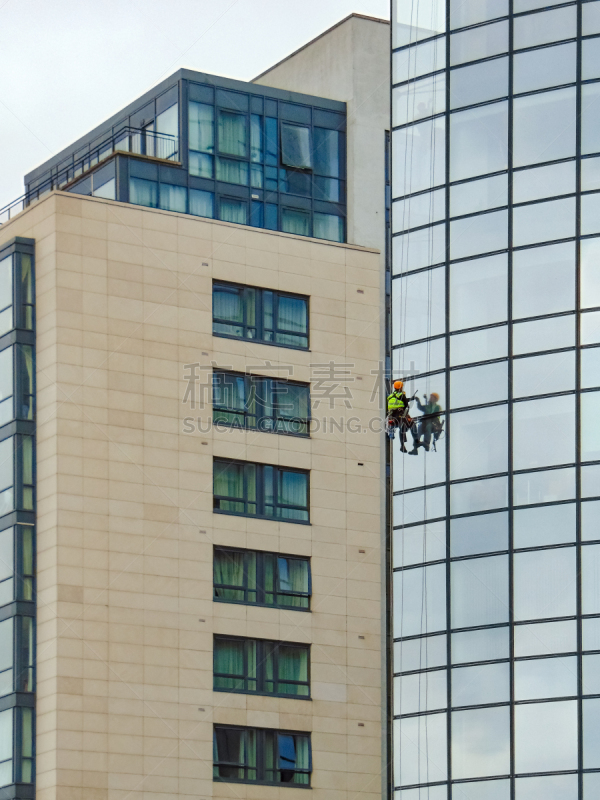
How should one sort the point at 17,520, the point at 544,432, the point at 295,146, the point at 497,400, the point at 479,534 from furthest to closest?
the point at 295,146, the point at 17,520, the point at 497,400, the point at 479,534, the point at 544,432

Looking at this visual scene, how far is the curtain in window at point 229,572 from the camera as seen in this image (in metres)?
81.4

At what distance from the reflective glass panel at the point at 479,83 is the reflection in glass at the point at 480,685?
2040 centimetres

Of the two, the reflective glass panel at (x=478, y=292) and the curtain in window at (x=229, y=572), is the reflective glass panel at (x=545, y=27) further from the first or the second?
the curtain in window at (x=229, y=572)

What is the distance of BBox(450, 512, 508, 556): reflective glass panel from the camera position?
65.2m

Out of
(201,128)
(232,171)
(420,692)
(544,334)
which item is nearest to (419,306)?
(544,334)

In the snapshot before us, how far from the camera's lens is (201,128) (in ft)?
282

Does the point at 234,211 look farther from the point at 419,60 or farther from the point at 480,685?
the point at 480,685

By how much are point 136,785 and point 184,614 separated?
7375 mm

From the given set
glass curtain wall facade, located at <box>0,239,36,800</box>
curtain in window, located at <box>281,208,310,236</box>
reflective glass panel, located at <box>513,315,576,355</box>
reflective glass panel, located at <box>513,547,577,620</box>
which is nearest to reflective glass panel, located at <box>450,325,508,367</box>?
reflective glass panel, located at <box>513,315,576,355</box>

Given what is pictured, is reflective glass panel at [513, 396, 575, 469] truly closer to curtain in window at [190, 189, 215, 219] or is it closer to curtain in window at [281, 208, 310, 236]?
curtain in window at [190, 189, 215, 219]

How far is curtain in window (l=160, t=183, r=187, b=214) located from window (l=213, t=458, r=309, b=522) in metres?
11.4

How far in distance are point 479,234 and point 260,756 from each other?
25652mm

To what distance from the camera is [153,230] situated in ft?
270

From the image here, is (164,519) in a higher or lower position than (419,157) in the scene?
lower
